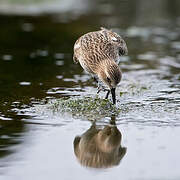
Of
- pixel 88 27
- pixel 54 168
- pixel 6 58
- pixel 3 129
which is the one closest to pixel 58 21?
pixel 88 27

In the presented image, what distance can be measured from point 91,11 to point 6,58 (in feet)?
34.8

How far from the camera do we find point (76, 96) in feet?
34.3

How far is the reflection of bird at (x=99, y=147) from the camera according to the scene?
23.2ft

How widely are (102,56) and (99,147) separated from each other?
9.13ft

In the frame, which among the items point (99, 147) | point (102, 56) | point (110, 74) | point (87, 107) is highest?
Answer: point (102, 56)

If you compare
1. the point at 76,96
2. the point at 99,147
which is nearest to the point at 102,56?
the point at 76,96

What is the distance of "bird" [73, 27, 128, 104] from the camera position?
9.31 m

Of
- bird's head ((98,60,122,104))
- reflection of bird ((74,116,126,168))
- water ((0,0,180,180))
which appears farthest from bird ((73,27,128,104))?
reflection of bird ((74,116,126,168))

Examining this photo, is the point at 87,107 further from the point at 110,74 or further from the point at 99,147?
the point at 99,147

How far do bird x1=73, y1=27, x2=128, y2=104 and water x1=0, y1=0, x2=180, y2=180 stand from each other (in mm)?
582

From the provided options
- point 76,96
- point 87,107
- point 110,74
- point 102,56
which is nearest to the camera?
point 110,74

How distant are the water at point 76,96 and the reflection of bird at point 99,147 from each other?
0.03 metres

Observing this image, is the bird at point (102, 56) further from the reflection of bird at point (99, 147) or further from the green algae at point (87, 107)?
the reflection of bird at point (99, 147)

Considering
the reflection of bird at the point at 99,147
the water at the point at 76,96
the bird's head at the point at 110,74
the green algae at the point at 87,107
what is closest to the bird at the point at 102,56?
the bird's head at the point at 110,74
